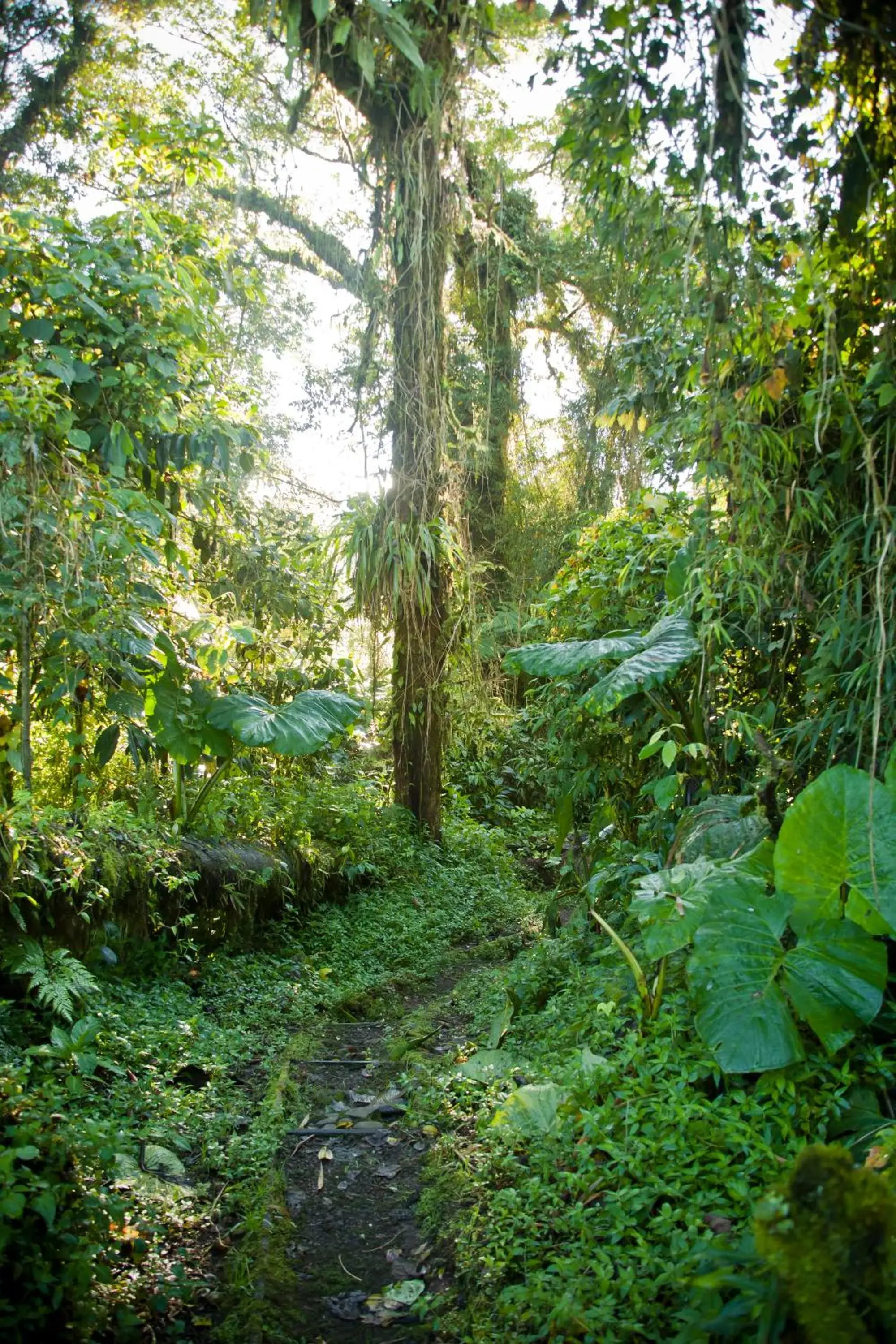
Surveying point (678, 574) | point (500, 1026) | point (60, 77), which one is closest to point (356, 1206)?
point (500, 1026)

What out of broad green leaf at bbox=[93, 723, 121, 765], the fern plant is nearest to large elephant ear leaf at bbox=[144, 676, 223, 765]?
broad green leaf at bbox=[93, 723, 121, 765]

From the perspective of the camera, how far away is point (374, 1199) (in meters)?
2.73

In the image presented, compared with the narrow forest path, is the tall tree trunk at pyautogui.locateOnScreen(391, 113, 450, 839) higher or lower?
higher

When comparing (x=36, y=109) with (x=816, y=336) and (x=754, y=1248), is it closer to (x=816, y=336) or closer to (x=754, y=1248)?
(x=816, y=336)

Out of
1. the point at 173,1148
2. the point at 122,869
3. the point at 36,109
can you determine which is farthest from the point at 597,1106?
the point at 36,109

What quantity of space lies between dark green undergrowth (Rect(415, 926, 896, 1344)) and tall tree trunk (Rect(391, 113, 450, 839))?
3614 mm

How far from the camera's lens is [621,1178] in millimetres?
2277

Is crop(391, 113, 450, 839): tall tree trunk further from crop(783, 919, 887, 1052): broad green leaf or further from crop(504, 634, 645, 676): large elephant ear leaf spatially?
crop(783, 919, 887, 1052): broad green leaf

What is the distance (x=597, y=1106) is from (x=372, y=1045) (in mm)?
1589

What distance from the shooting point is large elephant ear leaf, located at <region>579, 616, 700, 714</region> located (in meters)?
3.38

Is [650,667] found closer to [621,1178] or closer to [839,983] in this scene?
[839,983]

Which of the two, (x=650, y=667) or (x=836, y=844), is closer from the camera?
(x=836, y=844)

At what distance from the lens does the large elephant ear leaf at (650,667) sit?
3.38 meters

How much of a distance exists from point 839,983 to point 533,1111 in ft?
3.07
